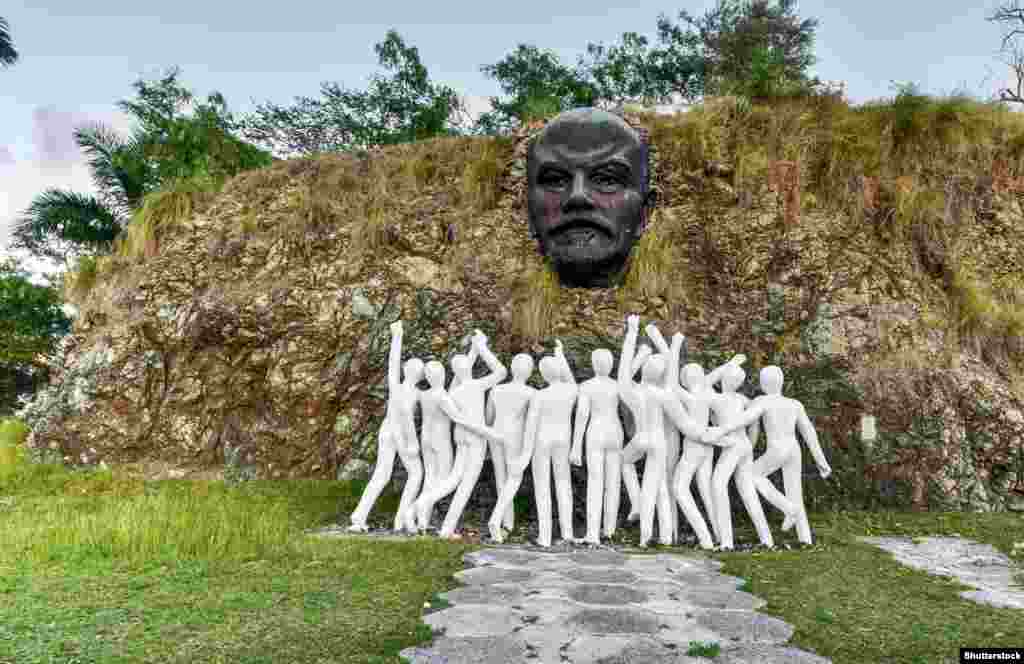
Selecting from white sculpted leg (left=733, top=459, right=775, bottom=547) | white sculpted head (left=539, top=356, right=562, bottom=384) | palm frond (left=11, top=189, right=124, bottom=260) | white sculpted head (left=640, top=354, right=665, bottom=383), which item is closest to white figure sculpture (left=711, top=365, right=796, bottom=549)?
white sculpted leg (left=733, top=459, right=775, bottom=547)

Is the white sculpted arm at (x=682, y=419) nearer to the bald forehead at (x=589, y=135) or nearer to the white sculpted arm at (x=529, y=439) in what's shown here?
the white sculpted arm at (x=529, y=439)

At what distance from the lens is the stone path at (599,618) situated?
3277 millimetres

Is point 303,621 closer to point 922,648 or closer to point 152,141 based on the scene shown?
point 922,648

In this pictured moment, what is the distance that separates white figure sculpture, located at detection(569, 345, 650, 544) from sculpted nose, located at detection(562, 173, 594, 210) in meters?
2.67

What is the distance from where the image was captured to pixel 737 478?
6.54 metres

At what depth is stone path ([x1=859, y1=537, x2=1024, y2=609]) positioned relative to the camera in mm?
4641

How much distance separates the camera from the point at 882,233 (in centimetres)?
919

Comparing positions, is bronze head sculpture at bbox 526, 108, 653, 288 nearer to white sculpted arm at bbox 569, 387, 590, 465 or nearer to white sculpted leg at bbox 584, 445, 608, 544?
white sculpted arm at bbox 569, 387, 590, 465

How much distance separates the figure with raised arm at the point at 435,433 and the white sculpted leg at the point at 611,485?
1.38 metres

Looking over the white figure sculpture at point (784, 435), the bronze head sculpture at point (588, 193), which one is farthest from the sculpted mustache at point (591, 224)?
the white figure sculpture at point (784, 435)

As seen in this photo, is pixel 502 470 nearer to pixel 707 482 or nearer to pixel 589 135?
pixel 707 482

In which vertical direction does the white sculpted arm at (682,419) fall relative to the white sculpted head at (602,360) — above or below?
below

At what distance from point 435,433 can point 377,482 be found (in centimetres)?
73

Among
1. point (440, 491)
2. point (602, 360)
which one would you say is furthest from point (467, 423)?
point (602, 360)
